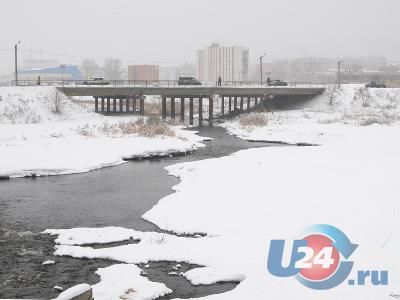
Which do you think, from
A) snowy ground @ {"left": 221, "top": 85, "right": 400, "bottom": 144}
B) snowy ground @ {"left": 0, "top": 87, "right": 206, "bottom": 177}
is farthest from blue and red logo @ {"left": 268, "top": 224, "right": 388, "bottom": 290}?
snowy ground @ {"left": 221, "top": 85, "right": 400, "bottom": 144}

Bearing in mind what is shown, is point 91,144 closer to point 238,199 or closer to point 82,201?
point 82,201

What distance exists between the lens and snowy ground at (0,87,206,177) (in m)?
29.6

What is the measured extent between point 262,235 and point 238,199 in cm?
485

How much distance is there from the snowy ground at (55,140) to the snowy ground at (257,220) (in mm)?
6514

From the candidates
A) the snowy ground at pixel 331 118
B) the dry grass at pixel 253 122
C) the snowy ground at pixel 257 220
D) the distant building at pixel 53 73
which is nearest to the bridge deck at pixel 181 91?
the snowy ground at pixel 331 118

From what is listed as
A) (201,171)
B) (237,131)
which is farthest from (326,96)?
(201,171)

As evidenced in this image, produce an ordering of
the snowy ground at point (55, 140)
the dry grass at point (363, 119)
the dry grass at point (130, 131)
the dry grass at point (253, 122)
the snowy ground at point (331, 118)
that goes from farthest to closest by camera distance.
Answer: the dry grass at point (253, 122) < the dry grass at point (363, 119) < the snowy ground at point (331, 118) < the dry grass at point (130, 131) < the snowy ground at point (55, 140)

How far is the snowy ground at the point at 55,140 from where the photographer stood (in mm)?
29562

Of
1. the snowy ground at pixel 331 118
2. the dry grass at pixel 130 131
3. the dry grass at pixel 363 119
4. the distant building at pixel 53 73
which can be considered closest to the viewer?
the dry grass at pixel 130 131

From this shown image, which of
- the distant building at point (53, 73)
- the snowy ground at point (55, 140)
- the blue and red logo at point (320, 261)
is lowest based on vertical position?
the blue and red logo at point (320, 261)

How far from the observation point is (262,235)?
16016 millimetres

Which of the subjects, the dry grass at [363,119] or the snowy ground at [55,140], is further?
the dry grass at [363,119]

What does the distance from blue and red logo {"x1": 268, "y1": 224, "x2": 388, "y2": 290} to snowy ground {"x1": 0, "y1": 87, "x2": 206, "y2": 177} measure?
673 inches

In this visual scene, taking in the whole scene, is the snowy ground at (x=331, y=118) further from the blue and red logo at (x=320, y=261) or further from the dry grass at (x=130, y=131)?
the blue and red logo at (x=320, y=261)
